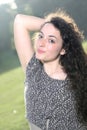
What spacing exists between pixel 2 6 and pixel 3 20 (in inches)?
52.0

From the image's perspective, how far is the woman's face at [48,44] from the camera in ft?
11.8

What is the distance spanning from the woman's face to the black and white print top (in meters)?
0.18

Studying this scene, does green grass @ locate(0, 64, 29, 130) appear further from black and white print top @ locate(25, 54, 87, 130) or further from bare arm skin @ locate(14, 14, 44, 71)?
black and white print top @ locate(25, 54, 87, 130)

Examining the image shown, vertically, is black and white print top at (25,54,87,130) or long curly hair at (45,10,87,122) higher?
long curly hair at (45,10,87,122)

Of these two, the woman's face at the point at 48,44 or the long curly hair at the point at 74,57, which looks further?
the long curly hair at the point at 74,57

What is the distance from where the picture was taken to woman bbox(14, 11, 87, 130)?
3.61m

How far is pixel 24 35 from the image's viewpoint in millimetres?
4016

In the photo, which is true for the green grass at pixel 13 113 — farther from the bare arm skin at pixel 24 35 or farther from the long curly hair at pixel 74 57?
the long curly hair at pixel 74 57

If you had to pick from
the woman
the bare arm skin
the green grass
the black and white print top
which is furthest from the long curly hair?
the green grass

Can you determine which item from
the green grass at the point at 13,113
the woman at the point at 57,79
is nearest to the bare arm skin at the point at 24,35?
the woman at the point at 57,79

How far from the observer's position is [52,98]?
3604 mm

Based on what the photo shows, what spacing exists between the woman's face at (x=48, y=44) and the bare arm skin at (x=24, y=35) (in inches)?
11.5

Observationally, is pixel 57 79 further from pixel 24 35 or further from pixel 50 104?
pixel 24 35

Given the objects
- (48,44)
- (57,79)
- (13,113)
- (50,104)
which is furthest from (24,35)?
(13,113)
